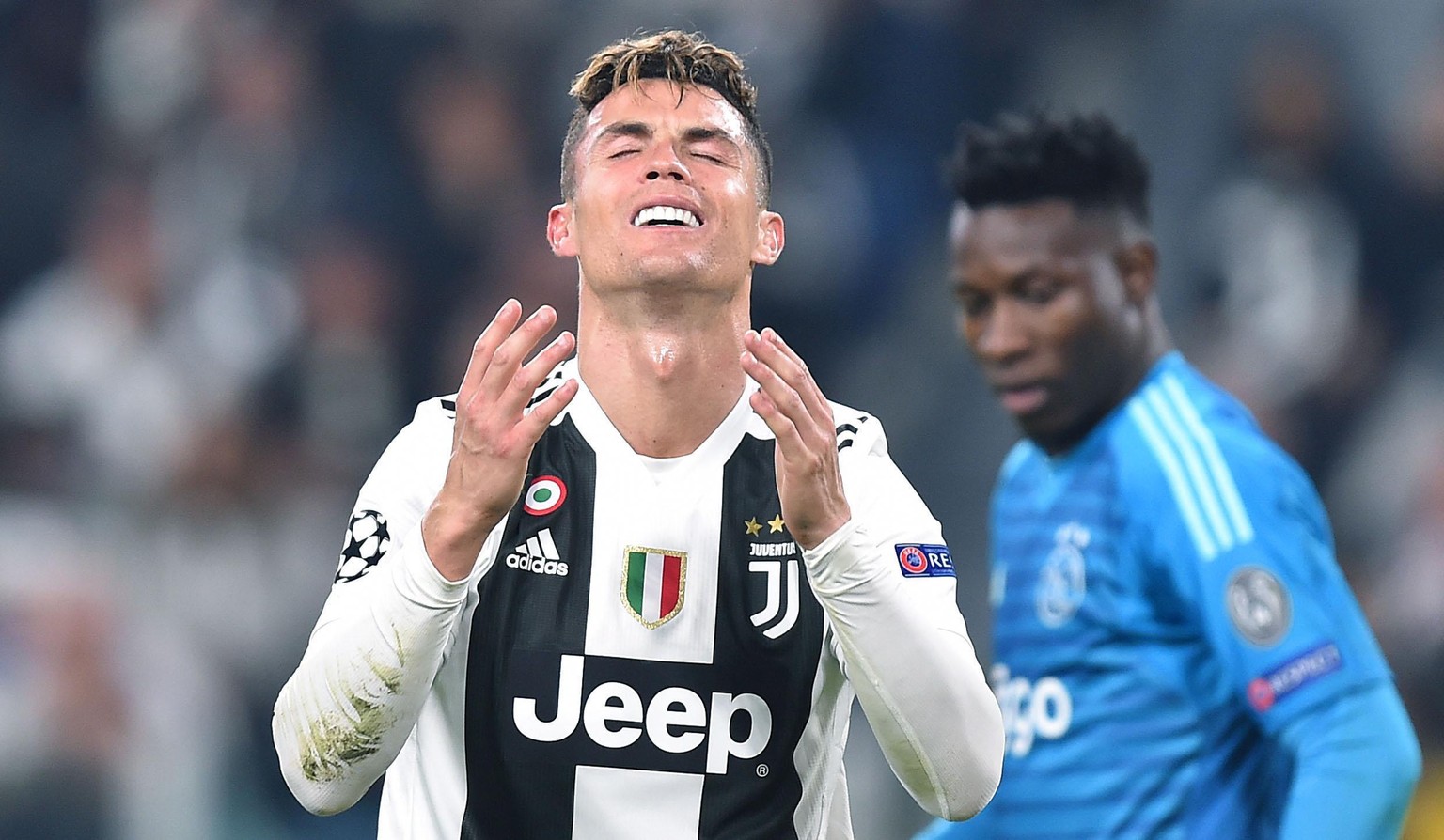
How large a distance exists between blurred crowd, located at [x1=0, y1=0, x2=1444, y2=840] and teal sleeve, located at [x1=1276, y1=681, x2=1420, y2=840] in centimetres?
336

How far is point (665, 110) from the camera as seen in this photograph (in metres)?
3.52

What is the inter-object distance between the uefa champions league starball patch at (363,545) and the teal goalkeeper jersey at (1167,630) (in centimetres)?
188

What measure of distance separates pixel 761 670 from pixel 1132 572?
1.36m

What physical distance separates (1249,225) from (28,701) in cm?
552

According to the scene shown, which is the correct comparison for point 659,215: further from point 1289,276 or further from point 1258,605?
point 1289,276

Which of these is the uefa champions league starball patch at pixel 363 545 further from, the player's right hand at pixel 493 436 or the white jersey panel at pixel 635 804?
the white jersey panel at pixel 635 804

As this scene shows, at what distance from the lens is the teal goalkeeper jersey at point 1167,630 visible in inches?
157

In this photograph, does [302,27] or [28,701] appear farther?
[302,27]

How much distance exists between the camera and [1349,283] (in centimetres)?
830

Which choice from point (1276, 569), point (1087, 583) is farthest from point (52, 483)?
point (1276, 569)

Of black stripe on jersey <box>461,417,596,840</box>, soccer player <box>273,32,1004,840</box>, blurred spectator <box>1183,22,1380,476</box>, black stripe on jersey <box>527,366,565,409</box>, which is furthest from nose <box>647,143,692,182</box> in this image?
blurred spectator <box>1183,22,1380,476</box>

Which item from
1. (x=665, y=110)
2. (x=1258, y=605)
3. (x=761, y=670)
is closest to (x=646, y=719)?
(x=761, y=670)

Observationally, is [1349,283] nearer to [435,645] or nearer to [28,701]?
[28,701]

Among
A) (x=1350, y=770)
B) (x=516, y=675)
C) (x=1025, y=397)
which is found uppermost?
(x=1025, y=397)
